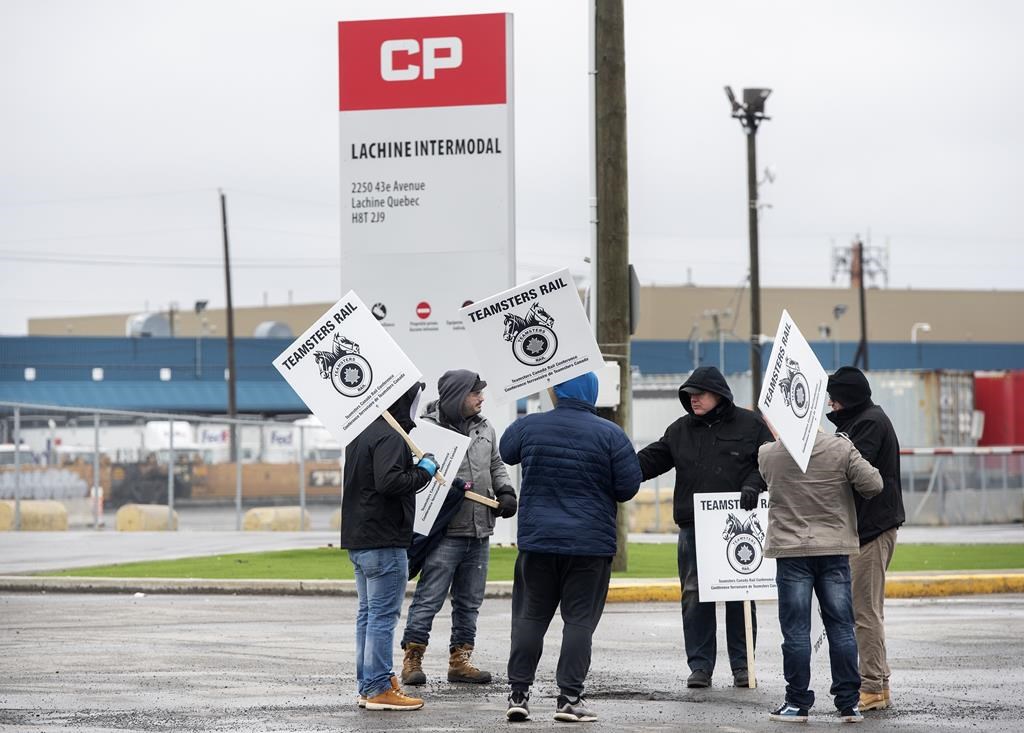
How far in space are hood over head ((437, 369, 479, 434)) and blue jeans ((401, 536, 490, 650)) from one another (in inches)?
31.7

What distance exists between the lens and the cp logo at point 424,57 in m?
20.0

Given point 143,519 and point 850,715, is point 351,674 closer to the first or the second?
point 850,715

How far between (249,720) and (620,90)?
10.6 metres

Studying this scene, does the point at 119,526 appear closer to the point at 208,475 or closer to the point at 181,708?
the point at 208,475

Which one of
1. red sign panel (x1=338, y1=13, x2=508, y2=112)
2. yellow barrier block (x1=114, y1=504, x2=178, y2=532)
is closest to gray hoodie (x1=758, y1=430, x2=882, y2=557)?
red sign panel (x1=338, y1=13, x2=508, y2=112)

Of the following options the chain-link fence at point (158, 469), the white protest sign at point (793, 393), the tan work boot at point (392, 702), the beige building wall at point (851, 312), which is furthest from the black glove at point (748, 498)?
the beige building wall at point (851, 312)

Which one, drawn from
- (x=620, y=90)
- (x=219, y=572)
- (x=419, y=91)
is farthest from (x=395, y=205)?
(x=219, y=572)

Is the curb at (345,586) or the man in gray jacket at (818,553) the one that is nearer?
the man in gray jacket at (818,553)

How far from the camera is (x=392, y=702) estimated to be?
9.34m

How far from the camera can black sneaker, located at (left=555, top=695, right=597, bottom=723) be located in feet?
29.0

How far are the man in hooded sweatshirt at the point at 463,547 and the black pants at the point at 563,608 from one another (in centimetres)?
139

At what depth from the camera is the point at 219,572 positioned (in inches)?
735

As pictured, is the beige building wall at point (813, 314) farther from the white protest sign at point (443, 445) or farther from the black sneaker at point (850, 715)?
the black sneaker at point (850, 715)

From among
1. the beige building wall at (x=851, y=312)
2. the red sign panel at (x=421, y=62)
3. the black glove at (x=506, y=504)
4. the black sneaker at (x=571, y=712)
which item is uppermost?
the beige building wall at (x=851, y=312)
